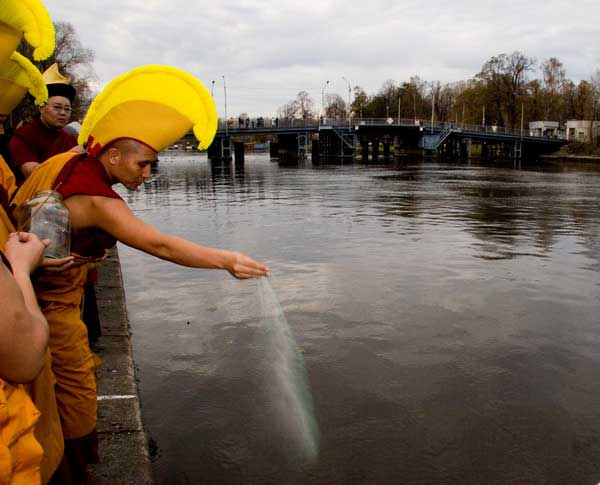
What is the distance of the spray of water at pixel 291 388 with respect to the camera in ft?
13.1

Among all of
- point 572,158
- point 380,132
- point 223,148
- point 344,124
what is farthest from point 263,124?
point 572,158

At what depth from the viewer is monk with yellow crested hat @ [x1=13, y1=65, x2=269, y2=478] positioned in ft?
8.23

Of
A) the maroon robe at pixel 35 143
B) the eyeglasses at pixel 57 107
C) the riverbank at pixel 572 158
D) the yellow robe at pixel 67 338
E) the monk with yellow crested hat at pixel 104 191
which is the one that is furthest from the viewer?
the riverbank at pixel 572 158

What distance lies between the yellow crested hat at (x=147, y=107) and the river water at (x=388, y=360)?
211 centimetres

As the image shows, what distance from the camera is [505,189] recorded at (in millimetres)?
26047

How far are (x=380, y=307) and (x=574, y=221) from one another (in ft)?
33.5

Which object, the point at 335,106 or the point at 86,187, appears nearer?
the point at 86,187

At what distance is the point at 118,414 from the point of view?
3705 mm

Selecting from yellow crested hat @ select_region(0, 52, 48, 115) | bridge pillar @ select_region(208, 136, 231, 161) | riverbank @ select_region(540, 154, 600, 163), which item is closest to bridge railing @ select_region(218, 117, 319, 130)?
bridge pillar @ select_region(208, 136, 231, 161)

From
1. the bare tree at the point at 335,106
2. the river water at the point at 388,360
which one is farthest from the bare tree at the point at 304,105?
the river water at the point at 388,360

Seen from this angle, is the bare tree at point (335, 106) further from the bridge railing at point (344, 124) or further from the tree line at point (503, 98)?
the bridge railing at point (344, 124)

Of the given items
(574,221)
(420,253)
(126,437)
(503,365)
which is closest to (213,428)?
(126,437)

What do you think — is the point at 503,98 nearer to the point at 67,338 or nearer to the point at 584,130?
the point at 584,130

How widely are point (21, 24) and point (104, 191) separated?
0.83 metres
